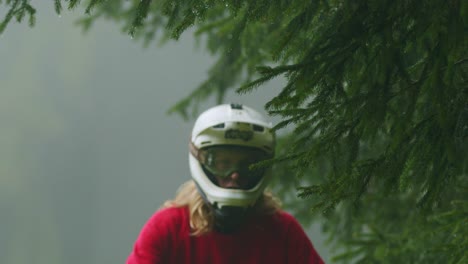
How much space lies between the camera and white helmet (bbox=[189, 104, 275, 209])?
→ 397 cm

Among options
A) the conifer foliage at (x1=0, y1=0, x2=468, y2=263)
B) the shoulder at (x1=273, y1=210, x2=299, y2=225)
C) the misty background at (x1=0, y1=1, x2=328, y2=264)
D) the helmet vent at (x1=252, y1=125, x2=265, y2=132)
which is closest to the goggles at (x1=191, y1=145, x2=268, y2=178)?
the helmet vent at (x1=252, y1=125, x2=265, y2=132)

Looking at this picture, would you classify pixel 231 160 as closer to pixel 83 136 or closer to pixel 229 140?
pixel 229 140

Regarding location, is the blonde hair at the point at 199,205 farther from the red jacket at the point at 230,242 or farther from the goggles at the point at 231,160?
the goggles at the point at 231,160

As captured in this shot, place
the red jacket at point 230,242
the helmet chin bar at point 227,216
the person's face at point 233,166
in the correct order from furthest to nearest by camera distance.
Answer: the person's face at point 233,166, the helmet chin bar at point 227,216, the red jacket at point 230,242

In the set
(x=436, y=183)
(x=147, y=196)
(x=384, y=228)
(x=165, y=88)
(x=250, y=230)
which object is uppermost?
(x=165, y=88)

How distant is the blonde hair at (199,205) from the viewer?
3996mm

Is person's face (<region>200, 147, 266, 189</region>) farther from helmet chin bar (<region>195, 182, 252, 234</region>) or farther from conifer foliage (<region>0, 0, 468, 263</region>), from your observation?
conifer foliage (<region>0, 0, 468, 263</region>)

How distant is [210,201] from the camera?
402 cm

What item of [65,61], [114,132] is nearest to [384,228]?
[65,61]

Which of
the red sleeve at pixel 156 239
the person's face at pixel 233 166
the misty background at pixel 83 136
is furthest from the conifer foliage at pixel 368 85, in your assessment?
the misty background at pixel 83 136

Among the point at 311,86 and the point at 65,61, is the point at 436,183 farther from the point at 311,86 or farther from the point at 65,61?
the point at 65,61

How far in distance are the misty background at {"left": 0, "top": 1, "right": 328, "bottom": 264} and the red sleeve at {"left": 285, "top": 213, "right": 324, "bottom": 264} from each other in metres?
108

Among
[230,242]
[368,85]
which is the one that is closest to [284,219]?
[230,242]

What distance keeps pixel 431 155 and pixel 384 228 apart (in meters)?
5.42
